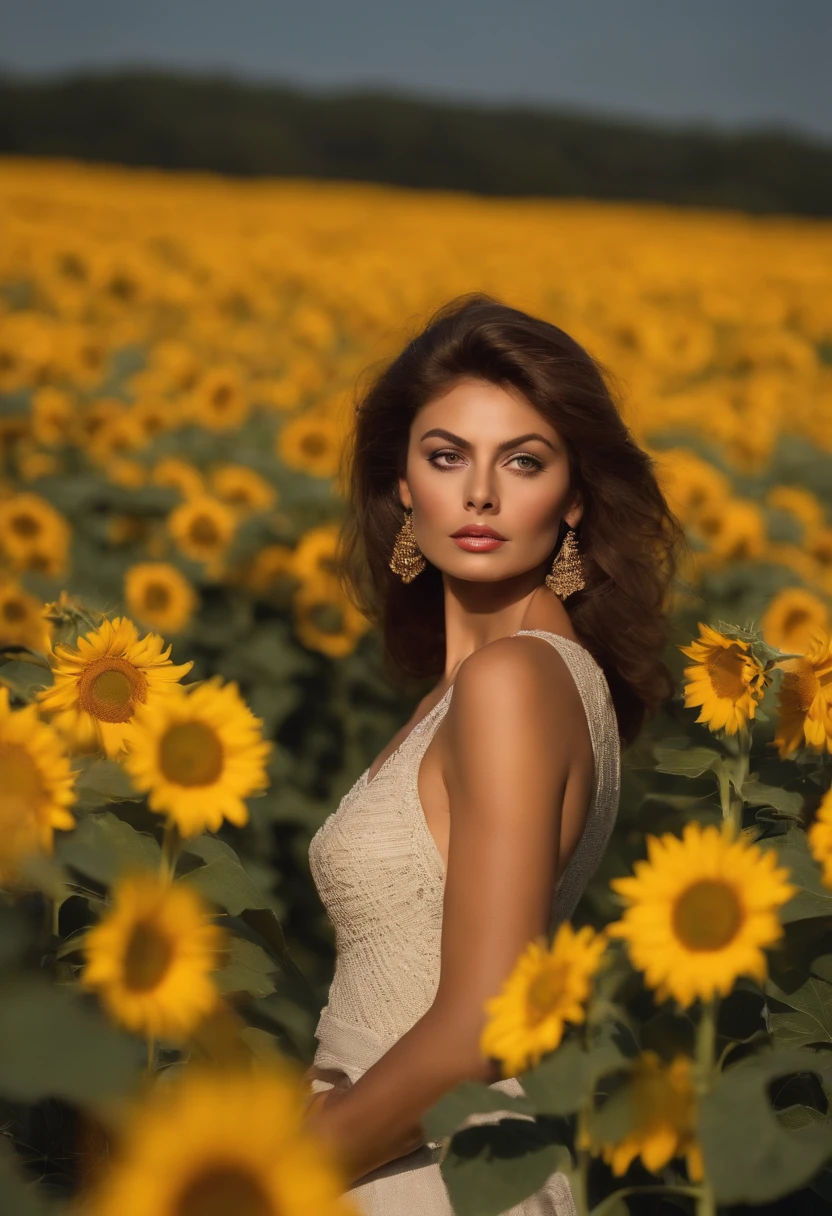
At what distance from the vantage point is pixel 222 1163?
0.88 m

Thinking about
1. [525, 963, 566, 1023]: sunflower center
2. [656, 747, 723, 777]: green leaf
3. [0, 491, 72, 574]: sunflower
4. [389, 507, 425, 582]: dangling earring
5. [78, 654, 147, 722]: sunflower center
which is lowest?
[0, 491, 72, 574]: sunflower

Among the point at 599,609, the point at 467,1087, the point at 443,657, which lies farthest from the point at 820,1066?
the point at 443,657

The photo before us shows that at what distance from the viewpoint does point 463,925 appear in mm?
1591

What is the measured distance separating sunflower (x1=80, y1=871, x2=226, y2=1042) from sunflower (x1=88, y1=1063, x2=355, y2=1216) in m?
0.14

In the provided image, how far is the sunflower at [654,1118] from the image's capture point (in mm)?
1124

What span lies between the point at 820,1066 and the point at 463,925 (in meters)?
0.50

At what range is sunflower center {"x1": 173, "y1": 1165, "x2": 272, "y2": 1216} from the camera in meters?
0.88

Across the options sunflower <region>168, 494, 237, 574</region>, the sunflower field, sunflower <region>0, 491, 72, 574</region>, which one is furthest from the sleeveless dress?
sunflower <region>168, 494, 237, 574</region>

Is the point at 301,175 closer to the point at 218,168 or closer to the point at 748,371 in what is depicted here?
the point at 218,168

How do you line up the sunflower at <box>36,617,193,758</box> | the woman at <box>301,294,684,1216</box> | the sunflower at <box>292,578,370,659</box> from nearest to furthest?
the sunflower at <box>36,617,193,758</box> → the woman at <box>301,294,684,1216</box> → the sunflower at <box>292,578,370,659</box>

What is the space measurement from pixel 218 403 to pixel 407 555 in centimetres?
351

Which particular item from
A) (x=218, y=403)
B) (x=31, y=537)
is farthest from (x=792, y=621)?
(x=218, y=403)

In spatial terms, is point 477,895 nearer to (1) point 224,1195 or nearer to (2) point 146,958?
(2) point 146,958

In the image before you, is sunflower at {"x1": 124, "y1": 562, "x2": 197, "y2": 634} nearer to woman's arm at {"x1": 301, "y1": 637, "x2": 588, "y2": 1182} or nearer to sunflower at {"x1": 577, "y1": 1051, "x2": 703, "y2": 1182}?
woman's arm at {"x1": 301, "y1": 637, "x2": 588, "y2": 1182}
